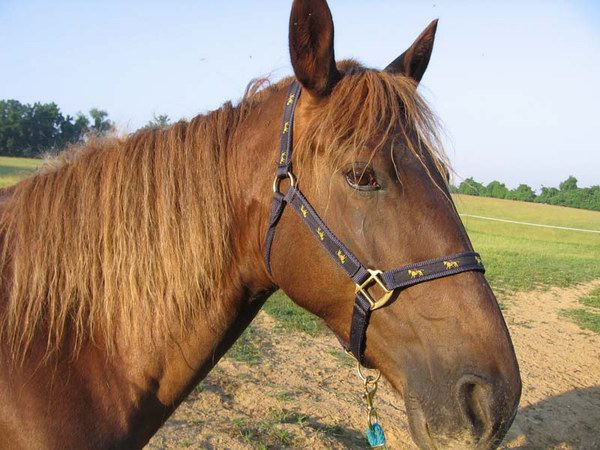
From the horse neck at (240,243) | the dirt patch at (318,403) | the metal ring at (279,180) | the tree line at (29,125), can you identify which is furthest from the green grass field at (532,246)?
the tree line at (29,125)

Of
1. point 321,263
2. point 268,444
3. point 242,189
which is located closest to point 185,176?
point 242,189

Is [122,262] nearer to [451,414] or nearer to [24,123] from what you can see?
[451,414]

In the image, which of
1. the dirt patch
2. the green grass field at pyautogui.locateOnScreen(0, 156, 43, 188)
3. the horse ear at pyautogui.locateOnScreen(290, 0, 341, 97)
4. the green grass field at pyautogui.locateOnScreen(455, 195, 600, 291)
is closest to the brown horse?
the horse ear at pyautogui.locateOnScreen(290, 0, 341, 97)

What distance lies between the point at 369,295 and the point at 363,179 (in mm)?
440

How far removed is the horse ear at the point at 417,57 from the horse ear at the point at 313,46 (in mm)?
526

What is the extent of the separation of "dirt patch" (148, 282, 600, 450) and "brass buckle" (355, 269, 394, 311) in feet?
9.63

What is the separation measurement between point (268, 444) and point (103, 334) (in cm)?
279

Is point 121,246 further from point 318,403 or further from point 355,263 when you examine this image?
point 318,403

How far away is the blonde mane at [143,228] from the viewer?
1.79 m

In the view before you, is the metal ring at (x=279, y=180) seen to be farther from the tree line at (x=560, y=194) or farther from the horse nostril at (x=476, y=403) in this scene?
the tree line at (x=560, y=194)

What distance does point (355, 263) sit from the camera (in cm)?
170

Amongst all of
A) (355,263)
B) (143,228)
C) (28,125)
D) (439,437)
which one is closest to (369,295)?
(355,263)

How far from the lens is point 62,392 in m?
1.71

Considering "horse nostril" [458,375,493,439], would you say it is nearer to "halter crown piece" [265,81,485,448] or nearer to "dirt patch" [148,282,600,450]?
"halter crown piece" [265,81,485,448]
